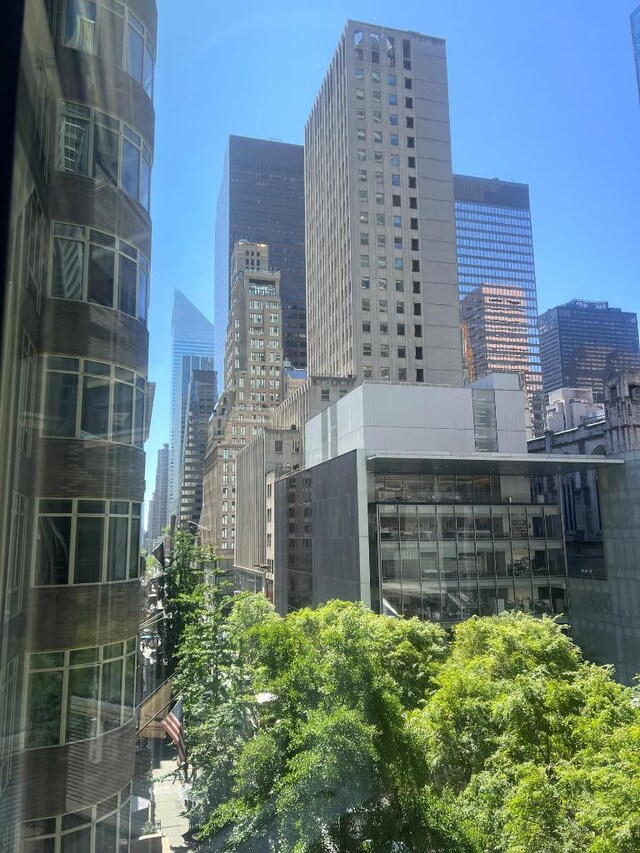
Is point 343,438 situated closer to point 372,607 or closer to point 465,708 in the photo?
point 372,607

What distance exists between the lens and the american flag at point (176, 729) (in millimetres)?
1871

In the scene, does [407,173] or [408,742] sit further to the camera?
[407,173]

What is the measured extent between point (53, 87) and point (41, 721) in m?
0.87

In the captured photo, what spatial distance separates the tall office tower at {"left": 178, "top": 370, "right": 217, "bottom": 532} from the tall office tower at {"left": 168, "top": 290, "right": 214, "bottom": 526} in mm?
65

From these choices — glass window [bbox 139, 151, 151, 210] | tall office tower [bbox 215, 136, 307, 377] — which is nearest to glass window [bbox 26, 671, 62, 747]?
glass window [bbox 139, 151, 151, 210]

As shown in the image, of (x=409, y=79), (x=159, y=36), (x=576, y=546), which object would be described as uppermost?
(x=409, y=79)

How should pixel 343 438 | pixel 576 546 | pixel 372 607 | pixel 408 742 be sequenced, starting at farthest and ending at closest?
1. pixel 343 438
2. pixel 576 546
3. pixel 372 607
4. pixel 408 742

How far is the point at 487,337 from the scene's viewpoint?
21453 millimetres

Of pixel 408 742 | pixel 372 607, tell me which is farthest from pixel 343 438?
pixel 408 742

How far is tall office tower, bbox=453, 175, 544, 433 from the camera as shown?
3465mm

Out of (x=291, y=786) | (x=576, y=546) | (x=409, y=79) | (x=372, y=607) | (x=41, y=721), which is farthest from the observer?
(x=409, y=79)

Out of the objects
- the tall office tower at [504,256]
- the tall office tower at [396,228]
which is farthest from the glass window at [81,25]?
the tall office tower at [396,228]

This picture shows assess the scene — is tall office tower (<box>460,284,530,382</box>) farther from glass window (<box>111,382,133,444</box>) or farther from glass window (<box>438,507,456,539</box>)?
glass window (<box>111,382,133,444</box>)

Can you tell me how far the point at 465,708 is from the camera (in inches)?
123
